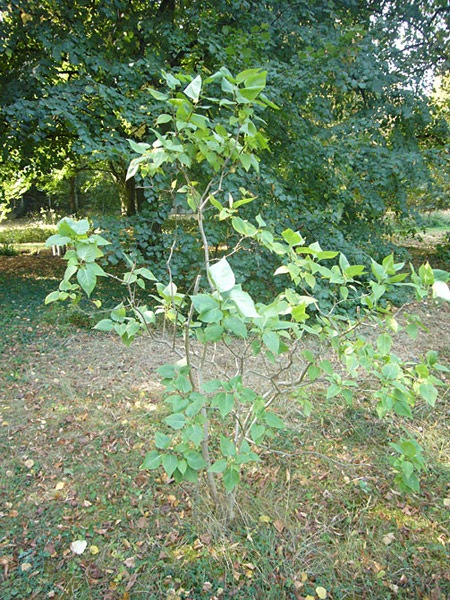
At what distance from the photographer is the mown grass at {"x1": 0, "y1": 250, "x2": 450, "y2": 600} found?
66.8 inches

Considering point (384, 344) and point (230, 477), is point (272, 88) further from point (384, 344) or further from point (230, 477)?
point (230, 477)

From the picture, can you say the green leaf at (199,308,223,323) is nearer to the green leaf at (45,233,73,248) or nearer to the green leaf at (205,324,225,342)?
the green leaf at (205,324,225,342)

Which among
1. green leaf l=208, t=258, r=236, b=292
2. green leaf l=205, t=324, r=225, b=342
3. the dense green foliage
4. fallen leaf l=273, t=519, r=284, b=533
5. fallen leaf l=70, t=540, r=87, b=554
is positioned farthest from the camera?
the dense green foliage

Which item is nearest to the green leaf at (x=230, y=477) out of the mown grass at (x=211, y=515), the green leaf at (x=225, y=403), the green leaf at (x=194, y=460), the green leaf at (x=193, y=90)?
the green leaf at (x=194, y=460)

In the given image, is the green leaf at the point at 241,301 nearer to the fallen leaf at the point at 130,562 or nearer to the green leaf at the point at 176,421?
the green leaf at the point at 176,421

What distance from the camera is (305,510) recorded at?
6.75 ft

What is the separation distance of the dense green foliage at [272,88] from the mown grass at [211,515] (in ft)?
7.10

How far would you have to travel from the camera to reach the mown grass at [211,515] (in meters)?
1.70

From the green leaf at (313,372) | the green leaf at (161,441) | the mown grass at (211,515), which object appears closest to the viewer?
the green leaf at (161,441)

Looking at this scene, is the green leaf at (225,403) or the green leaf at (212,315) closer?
the green leaf at (212,315)

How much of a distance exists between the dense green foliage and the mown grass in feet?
7.10

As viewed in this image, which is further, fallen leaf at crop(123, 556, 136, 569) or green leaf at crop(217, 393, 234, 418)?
fallen leaf at crop(123, 556, 136, 569)

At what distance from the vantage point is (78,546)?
5.96 feet

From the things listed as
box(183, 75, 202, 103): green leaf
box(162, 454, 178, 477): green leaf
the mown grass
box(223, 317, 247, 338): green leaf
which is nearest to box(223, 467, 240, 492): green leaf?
box(162, 454, 178, 477): green leaf
